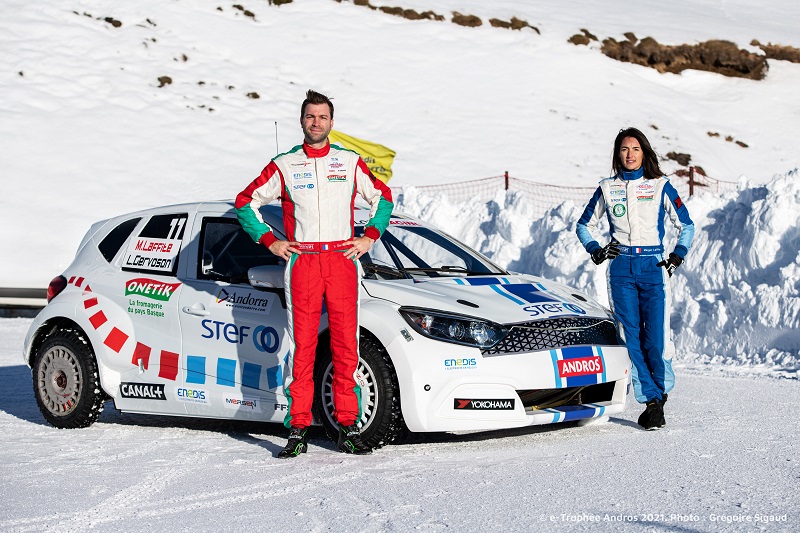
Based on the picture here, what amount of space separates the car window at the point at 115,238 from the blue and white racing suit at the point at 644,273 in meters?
3.23

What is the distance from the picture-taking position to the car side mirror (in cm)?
652

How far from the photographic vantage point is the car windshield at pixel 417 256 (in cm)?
675

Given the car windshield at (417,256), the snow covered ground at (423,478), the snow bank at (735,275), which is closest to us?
the snow covered ground at (423,478)

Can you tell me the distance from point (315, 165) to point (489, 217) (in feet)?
33.9

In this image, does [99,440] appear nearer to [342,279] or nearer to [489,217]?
[342,279]

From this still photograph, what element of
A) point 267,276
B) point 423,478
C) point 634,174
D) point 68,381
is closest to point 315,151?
point 267,276

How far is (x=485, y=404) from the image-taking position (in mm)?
6059

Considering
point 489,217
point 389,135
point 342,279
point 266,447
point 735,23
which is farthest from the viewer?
point 735,23

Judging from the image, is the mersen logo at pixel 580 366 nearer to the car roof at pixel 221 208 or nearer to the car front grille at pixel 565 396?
the car front grille at pixel 565 396

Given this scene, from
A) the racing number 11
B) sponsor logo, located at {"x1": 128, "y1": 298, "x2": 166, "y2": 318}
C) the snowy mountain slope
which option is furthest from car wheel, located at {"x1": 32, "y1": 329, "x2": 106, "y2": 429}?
the snowy mountain slope

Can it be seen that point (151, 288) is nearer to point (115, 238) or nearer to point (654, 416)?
point (115, 238)

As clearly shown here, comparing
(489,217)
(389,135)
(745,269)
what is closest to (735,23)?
(389,135)

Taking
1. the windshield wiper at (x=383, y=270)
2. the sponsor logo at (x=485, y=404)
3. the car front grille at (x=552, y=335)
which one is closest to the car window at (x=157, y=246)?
the windshield wiper at (x=383, y=270)

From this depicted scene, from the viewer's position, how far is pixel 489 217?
16.3m
